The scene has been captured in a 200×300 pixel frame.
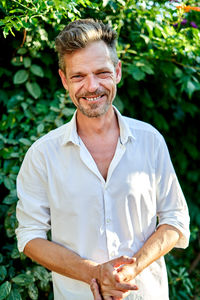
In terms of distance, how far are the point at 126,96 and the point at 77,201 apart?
1.27 m

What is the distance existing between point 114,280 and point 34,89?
139 cm

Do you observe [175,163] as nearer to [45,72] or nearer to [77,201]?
[45,72]

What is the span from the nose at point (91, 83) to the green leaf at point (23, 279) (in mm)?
1138

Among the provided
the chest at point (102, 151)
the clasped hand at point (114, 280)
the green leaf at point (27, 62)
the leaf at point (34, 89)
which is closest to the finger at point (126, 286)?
the clasped hand at point (114, 280)

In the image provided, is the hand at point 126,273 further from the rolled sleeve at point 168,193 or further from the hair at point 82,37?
the hair at point 82,37

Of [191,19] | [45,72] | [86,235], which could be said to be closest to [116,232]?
[86,235]

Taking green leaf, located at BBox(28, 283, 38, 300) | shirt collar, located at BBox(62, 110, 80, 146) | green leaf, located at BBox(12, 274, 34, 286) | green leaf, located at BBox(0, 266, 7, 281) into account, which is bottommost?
green leaf, located at BBox(28, 283, 38, 300)

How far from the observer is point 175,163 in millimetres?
3484

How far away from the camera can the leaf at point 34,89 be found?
245cm

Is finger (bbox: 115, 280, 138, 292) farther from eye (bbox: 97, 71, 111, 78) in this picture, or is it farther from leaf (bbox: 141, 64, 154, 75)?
leaf (bbox: 141, 64, 154, 75)

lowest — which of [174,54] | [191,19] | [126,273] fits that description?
[126,273]

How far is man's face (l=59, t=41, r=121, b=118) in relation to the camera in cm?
171

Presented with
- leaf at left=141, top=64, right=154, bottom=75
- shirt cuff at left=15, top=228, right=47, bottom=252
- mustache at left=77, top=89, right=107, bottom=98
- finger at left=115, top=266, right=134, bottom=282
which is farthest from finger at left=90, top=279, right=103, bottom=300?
leaf at left=141, top=64, right=154, bottom=75

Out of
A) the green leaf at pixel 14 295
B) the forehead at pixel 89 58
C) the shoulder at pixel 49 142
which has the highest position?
the forehead at pixel 89 58
